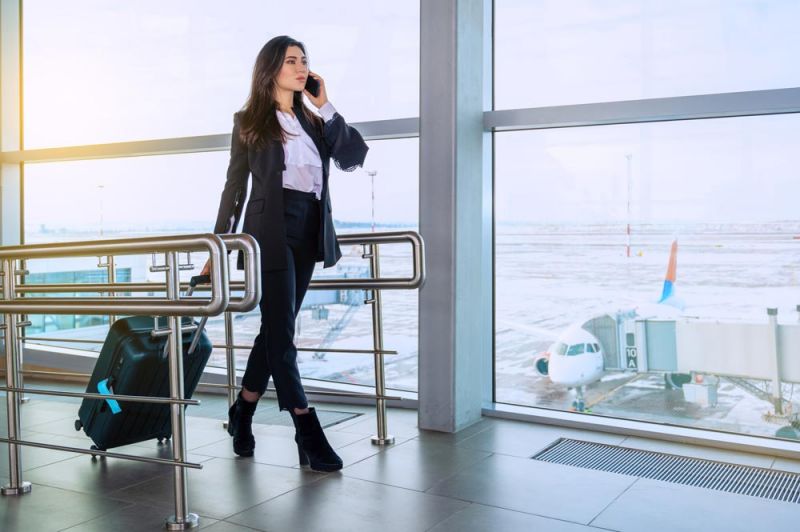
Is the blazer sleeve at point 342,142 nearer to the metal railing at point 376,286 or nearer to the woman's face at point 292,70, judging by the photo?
the woman's face at point 292,70

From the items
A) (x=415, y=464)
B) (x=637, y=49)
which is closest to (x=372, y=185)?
(x=637, y=49)

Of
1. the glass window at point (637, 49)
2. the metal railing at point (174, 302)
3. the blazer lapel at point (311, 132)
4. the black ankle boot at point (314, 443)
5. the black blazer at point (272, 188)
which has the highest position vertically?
the glass window at point (637, 49)

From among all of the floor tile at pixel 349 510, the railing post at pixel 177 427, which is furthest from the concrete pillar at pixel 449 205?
the railing post at pixel 177 427

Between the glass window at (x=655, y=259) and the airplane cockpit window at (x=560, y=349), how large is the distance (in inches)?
2.2

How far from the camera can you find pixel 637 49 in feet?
11.5

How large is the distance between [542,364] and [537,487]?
3.55 feet

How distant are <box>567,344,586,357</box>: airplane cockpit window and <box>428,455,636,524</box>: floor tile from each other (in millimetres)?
740

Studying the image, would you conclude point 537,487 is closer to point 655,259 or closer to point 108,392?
point 655,259

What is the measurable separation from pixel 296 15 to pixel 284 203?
6.46 ft

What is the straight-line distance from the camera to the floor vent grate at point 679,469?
9.06ft

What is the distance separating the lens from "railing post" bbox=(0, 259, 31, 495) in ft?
8.89

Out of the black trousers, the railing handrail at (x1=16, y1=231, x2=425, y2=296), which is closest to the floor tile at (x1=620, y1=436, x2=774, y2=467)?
the railing handrail at (x1=16, y1=231, x2=425, y2=296)

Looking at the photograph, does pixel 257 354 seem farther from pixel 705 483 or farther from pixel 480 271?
pixel 705 483

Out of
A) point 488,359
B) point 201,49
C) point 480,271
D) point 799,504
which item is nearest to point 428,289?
point 480,271
